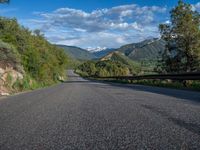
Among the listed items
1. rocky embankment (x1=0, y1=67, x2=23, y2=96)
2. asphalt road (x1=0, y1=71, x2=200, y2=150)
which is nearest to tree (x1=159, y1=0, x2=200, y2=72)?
rocky embankment (x1=0, y1=67, x2=23, y2=96)

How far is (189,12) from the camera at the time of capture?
2986 centimetres

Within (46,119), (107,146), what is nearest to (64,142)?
(107,146)

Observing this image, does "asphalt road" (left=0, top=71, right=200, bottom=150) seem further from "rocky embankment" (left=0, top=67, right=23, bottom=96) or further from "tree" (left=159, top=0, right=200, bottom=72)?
"tree" (left=159, top=0, right=200, bottom=72)

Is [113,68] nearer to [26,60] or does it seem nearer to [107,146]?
[26,60]

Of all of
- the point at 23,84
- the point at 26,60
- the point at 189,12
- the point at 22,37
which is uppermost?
the point at 189,12

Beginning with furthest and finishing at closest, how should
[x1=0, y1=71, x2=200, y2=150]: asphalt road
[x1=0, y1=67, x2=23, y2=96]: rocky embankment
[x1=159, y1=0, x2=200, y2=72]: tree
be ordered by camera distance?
[x1=159, y1=0, x2=200, y2=72]: tree, [x1=0, y1=67, x2=23, y2=96]: rocky embankment, [x1=0, y1=71, x2=200, y2=150]: asphalt road

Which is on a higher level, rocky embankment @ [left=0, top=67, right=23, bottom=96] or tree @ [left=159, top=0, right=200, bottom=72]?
tree @ [left=159, top=0, right=200, bottom=72]

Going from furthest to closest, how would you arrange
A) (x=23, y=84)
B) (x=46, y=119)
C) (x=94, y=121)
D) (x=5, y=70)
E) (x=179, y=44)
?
(x=179, y=44), (x=23, y=84), (x=5, y=70), (x=46, y=119), (x=94, y=121)

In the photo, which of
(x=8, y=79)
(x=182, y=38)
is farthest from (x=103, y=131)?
(x=182, y=38)

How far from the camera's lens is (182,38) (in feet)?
96.9

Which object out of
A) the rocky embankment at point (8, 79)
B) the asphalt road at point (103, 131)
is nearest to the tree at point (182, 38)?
the rocky embankment at point (8, 79)

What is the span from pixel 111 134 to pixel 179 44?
2671cm

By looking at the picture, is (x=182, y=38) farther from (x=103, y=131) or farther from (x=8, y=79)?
(x=103, y=131)

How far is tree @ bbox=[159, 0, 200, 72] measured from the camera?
29.0 metres
